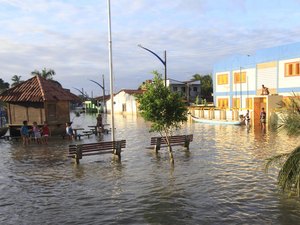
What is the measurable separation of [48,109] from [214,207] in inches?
865

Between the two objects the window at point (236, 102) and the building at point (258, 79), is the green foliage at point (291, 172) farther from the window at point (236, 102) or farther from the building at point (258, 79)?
the window at point (236, 102)

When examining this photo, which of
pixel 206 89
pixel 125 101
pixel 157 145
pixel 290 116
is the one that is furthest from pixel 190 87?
pixel 290 116

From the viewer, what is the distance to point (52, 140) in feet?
87.0

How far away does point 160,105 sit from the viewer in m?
14.7

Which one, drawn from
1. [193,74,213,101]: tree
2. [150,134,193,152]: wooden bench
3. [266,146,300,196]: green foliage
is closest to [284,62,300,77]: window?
[150,134,193,152]: wooden bench

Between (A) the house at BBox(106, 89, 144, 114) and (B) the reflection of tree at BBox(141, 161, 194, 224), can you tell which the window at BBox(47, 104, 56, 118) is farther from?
(A) the house at BBox(106, 89, 144, 114)

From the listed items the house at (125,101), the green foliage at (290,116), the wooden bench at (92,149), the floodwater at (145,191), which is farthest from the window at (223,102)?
the green foliage at (290,116)

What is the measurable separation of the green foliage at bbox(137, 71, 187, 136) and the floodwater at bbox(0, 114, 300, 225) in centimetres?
190

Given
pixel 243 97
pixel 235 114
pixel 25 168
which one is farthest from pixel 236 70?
pixel 25 168

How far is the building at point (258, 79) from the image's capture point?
37759 mm

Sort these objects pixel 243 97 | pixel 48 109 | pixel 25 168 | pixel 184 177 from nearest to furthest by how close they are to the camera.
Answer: pixel 184 177, pixel 25 168, pixel 48 109, pixel 243 97

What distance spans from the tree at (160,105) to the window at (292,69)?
2638 centimetres

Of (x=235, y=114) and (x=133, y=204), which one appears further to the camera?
(x=235, y=114)

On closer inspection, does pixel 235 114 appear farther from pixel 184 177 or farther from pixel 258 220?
pixel 258 220
